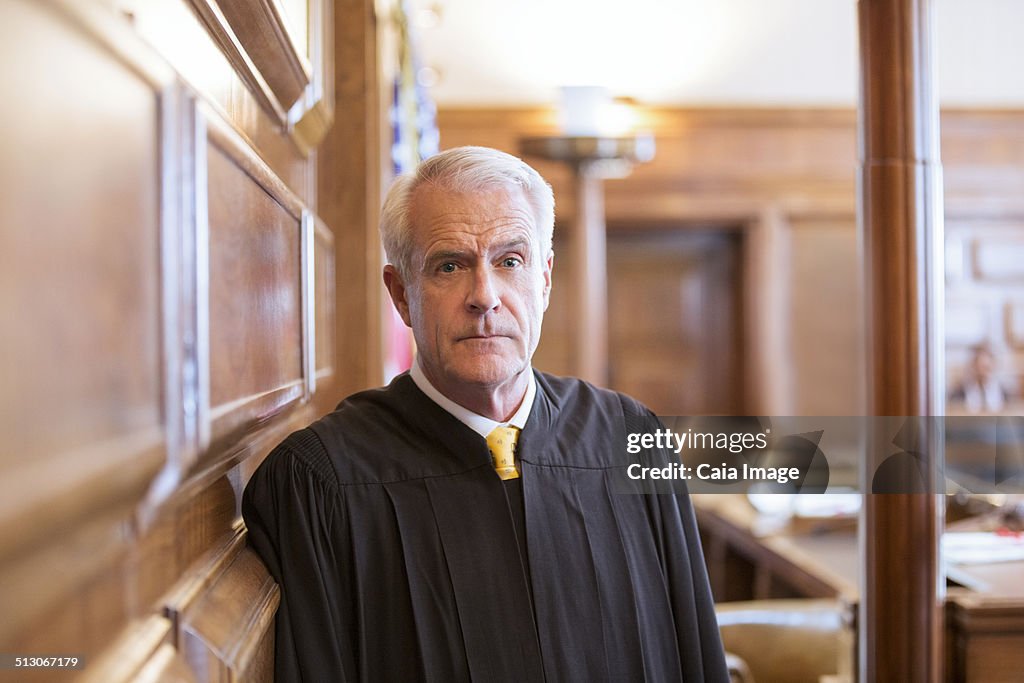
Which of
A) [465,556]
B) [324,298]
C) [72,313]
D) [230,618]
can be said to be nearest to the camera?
[72,313]

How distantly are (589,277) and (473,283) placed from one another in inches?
200

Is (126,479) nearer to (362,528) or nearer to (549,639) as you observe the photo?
(362,528)

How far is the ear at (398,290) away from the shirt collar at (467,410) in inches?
3.2

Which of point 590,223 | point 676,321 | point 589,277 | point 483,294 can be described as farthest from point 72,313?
point 676,321

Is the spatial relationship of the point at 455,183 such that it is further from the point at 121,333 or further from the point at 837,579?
the point at 837,579

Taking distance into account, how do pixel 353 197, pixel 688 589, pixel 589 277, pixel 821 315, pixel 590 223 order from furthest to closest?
1. pixel 821 315
2. pixel 589 277
3. pixel 590 223
4. pixel 353 197
5. pixel 688 589

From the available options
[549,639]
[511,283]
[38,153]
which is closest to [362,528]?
[549,639]

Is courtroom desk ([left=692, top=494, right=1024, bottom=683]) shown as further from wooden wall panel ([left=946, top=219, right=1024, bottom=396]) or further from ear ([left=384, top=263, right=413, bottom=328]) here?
wooden wall panel ([left=946, top=219, right=1024, bottom=396])

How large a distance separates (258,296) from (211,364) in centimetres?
27

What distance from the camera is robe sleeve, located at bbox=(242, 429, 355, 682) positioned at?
1.21 m

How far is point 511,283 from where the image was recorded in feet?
4.81

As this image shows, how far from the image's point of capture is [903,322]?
1641 millimetres

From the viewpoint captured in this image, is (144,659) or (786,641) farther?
(786,641)

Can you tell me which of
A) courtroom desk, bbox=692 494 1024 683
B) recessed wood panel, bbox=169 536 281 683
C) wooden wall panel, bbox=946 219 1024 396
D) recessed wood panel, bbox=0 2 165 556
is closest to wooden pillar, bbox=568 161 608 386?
courtroom desk, bbox=692 494 1024 683
